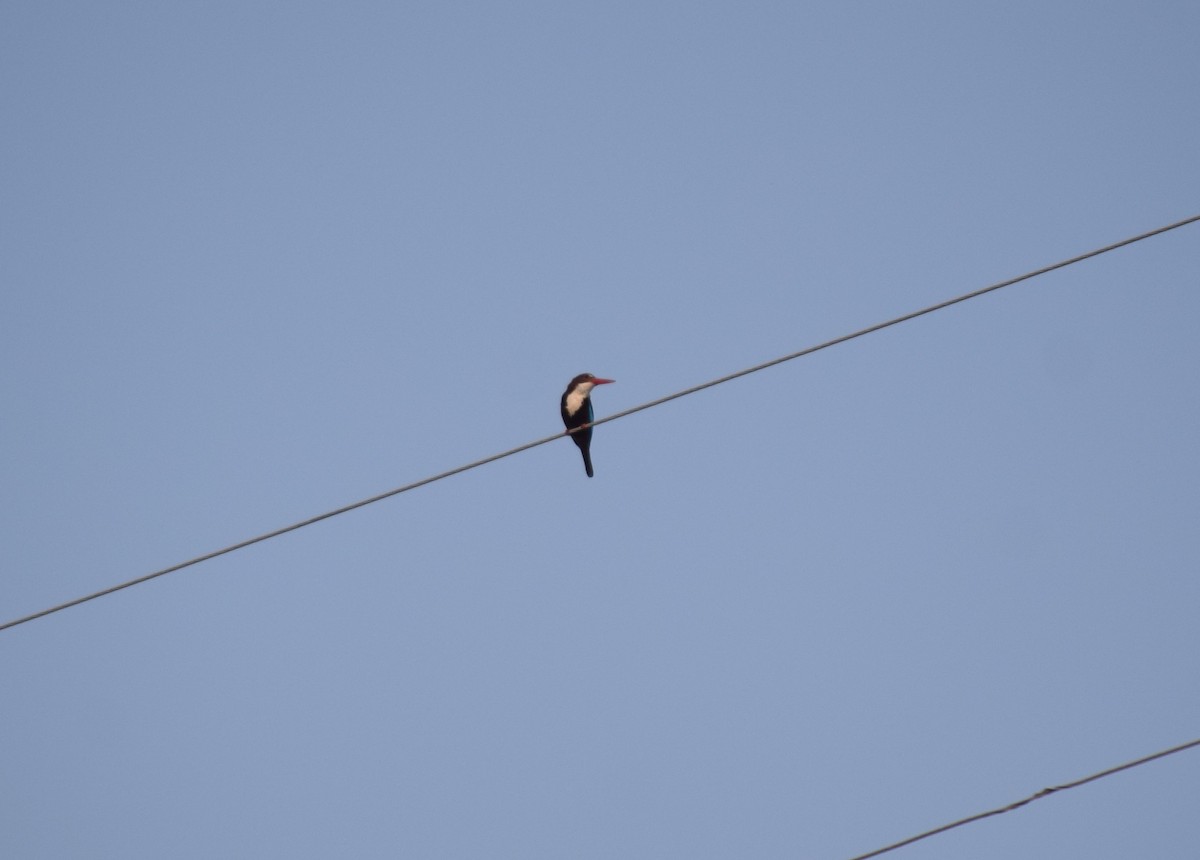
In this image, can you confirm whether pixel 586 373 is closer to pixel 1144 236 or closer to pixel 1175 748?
pixel 1144 236

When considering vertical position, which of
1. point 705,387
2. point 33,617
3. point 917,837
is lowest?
point 917,837

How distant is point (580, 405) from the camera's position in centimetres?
1028

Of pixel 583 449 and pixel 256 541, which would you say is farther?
pixel 583 449

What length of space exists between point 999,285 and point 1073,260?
0.31 metres

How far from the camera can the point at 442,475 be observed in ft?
18.6

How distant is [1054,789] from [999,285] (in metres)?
2.04

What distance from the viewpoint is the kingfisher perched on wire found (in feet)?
33.6

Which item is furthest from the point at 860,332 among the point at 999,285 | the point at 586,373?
the point at 586,373

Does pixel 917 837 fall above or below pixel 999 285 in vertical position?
below

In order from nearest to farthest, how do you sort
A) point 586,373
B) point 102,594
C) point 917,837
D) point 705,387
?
1. point 917,837
2. point 102,594
3. point 705,387
4. point 586,373

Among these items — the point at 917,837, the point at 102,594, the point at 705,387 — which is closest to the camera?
the point at 917,837

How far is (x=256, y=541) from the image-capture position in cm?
541

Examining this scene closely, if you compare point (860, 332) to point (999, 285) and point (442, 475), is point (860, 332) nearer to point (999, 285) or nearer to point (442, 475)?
point (999, 285)

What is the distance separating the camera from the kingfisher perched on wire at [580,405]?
10227 millimetres
